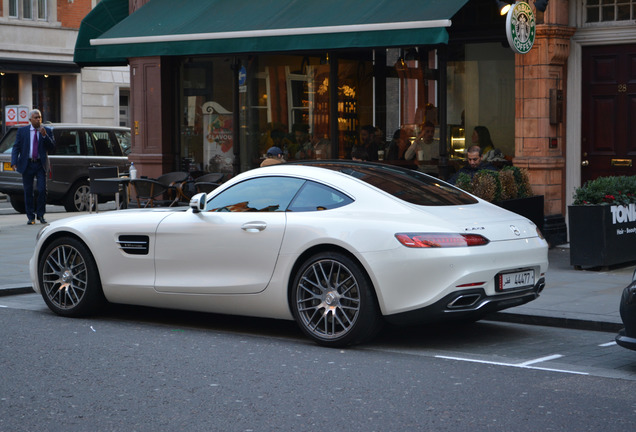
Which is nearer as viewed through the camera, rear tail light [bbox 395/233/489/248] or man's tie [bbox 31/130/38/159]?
rear tail light [bbox 395/233/489/248]

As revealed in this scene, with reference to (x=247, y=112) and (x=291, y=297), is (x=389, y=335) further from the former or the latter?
(x=247, y=112)

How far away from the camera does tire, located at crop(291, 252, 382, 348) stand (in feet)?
23.8

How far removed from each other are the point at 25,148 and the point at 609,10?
33.0 feet

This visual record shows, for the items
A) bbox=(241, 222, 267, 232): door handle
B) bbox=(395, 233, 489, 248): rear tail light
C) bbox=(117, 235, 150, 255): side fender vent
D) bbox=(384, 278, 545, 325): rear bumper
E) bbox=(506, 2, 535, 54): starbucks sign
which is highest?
bbox=(506, 2, 535, 54): starbucks sign

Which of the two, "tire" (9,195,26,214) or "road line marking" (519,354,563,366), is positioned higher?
"tire" (9,195,26,214)

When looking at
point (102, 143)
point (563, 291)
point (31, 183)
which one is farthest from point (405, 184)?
point (102, 143)

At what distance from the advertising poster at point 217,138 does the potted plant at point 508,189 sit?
5.72 m

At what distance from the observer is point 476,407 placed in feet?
18.7

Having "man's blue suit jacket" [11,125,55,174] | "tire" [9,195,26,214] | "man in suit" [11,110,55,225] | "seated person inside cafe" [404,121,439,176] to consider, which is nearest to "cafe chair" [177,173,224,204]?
"man in suit" [11,110,55,225]

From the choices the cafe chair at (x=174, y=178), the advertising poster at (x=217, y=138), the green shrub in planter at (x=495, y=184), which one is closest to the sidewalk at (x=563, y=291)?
the green shrub in planter at (x=495, y=184)

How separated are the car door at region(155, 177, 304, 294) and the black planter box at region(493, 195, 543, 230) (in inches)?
190

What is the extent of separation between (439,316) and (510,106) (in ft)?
24.9

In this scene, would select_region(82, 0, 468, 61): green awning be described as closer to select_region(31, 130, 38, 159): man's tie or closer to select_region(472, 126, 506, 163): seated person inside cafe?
select_region(31, 130, 38, 159): man's tie

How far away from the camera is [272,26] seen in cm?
1479
